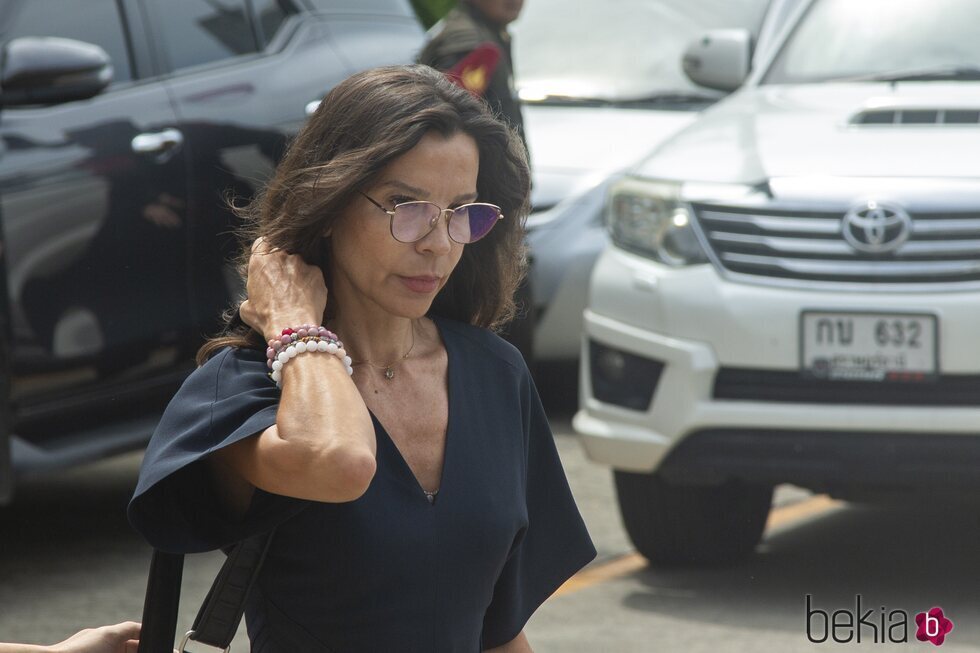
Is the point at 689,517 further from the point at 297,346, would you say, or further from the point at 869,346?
the point at 297,346

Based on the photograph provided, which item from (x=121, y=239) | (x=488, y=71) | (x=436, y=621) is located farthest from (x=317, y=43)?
(x=436, y=621)

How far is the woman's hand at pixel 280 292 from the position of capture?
2309 millimetres

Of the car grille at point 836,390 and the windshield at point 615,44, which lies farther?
the windshield at point 615,44

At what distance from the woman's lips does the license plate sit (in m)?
2.48

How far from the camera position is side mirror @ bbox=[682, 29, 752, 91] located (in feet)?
20.6

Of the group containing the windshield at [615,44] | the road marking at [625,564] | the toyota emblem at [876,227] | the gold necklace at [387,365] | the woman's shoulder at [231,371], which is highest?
the woman's shoulder at [231,371]

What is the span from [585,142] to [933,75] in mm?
2580

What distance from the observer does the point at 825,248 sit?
4812mm

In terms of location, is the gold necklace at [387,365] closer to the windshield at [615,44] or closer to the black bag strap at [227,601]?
the black bag strap at [227,601]

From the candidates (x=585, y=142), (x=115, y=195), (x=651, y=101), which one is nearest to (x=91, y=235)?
(x=115, y=195)

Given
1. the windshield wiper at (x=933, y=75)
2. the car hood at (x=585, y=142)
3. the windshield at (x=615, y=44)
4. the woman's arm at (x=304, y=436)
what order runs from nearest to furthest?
the woman's arm at (x=304, y=436), the windshield wiper at (x=933, y=75), the car hood at (x=585, y=142), the windshield at (x=615, y=44)

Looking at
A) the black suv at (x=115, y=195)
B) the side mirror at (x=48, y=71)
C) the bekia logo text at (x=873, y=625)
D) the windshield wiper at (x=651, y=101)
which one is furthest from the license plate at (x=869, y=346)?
the windshield wiper at (x=651, y=101)

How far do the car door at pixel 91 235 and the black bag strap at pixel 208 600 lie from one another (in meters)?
2.72

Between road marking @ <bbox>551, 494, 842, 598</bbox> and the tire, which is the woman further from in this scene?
the tire
